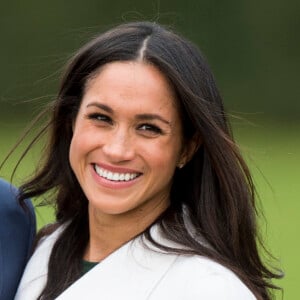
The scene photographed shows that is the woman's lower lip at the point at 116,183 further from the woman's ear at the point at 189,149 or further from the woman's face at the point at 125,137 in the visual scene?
the woman's ear at the point at 189,149


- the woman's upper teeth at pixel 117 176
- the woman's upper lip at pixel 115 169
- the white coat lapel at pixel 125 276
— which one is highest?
the woman's upper lip at pixel 115 169

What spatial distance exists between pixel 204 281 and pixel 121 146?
34 centimetres

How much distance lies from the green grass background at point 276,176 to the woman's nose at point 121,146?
9.73 feet

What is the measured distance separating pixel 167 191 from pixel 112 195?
6.6 inches

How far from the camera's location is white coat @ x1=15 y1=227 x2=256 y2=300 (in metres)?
2.16

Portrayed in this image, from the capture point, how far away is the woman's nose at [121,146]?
7.43 ft

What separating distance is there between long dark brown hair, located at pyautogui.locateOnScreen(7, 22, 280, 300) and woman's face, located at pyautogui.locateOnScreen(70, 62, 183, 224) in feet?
0.12

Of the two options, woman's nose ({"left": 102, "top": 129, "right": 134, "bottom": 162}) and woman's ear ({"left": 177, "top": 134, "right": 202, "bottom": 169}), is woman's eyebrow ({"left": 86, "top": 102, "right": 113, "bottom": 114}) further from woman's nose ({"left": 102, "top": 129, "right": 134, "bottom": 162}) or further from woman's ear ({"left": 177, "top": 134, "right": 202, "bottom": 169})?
woman's ear ({"left": 177, "top": 134, "right": 202, "bottom": 169})

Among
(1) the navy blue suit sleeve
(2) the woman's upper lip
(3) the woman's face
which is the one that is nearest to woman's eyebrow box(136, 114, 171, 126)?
(3) the woman's face

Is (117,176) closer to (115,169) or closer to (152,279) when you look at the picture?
(115,169)

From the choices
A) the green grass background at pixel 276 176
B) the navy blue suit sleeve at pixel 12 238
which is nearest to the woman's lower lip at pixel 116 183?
the navy blue suit sleeve at pixel 12 238

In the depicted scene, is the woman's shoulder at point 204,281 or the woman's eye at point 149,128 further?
the woman's eye at point 149,128

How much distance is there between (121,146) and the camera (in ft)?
7.45

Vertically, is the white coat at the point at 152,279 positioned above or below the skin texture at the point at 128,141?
below
